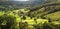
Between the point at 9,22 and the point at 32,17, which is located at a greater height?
the point at 32,17

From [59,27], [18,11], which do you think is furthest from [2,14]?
[59,27]

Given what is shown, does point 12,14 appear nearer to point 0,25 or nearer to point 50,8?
point 0,25

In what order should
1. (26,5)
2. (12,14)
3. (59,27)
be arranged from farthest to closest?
1. (26,5)
2. (12,14)
3. (59,27)

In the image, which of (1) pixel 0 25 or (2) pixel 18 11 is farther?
(2) pixel 18 11

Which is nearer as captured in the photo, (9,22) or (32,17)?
(9,22)

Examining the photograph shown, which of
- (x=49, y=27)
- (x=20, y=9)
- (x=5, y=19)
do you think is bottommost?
(x=49, y=27)

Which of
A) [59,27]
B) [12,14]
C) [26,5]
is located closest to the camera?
[59,27]

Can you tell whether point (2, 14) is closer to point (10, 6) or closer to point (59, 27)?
point (10, 6)

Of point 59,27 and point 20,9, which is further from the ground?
point 20,9

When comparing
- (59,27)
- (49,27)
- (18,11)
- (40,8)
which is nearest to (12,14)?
(18,11)
